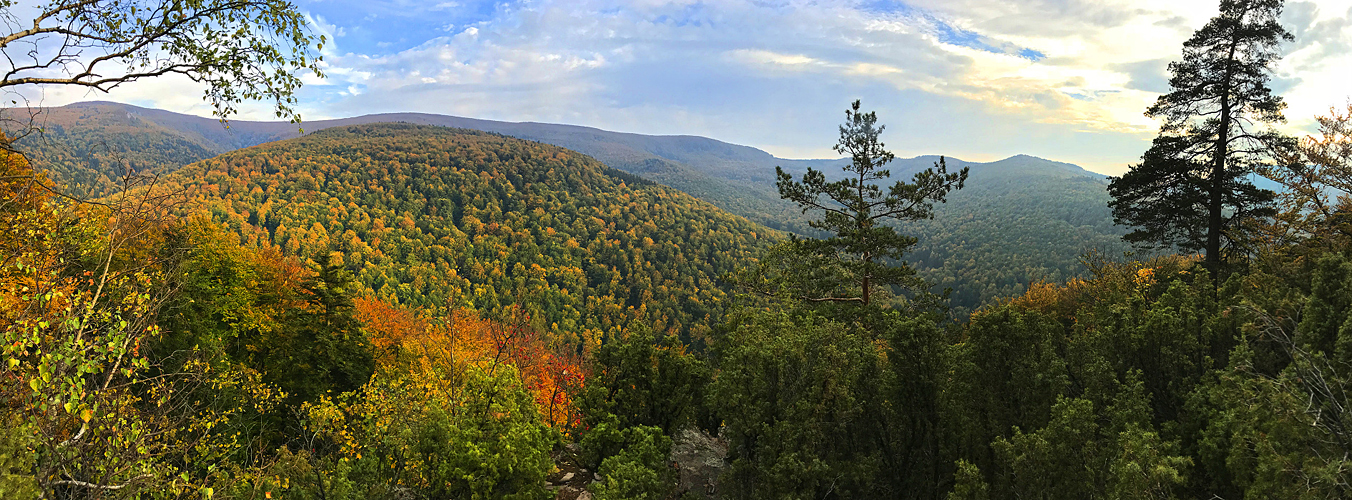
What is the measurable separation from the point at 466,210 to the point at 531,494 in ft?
409

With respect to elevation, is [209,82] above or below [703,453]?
above

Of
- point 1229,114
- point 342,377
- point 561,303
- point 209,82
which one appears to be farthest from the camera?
point 561,303

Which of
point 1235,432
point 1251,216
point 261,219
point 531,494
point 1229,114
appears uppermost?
point 1229,114

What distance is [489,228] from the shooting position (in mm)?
113812

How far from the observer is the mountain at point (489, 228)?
277 feet

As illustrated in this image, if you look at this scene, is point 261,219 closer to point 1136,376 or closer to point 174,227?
point 174,227

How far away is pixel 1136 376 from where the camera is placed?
735 centimetres

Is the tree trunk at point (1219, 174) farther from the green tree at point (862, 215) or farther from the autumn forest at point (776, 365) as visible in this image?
the green tree at point (862, 215)

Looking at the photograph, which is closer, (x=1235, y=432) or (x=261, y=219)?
(x=1235, y=432)

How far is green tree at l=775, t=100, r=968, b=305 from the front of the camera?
16.1 m

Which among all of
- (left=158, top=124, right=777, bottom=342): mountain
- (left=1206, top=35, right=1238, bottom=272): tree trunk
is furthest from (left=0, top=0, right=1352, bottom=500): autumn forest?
(left=158, top=124, right=777, bottom=342): mountain

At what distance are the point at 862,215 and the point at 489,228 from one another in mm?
107303

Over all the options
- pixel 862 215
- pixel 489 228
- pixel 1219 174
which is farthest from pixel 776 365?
pixel 489 228

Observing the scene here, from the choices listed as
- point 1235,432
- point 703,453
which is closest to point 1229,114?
point 1235,432
